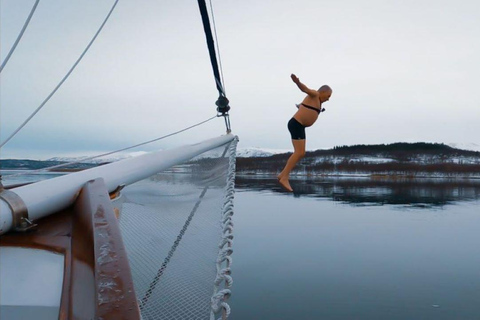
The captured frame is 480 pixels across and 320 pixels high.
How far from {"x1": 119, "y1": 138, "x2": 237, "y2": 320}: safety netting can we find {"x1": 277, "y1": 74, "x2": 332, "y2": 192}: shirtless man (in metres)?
0.70

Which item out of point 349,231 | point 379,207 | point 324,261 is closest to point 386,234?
point 349,231

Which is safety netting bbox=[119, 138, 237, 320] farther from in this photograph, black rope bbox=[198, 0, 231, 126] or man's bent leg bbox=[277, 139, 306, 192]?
black rope bbox=[198, 0, 231, 126]

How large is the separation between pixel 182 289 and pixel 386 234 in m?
17.1

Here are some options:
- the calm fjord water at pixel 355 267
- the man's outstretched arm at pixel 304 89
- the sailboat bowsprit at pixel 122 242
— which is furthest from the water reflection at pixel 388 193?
the man's outstretched arm at pixel 304 89

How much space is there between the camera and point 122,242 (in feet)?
3.89

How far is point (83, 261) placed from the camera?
3.85 feet

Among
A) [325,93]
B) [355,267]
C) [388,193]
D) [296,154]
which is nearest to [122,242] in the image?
[296,154]

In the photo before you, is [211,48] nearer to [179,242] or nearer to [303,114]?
[303,114]

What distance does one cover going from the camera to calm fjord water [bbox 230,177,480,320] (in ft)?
29.9

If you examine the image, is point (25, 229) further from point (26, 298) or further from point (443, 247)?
point (443, 247)

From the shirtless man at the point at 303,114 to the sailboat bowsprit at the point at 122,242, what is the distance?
698 millimetres

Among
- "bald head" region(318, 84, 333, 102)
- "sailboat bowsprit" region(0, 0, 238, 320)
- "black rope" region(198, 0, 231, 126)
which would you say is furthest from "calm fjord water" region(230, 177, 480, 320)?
"bald head" region(318, 84, 333, 102)

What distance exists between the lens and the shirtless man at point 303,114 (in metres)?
2.45

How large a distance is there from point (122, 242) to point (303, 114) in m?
1.54
